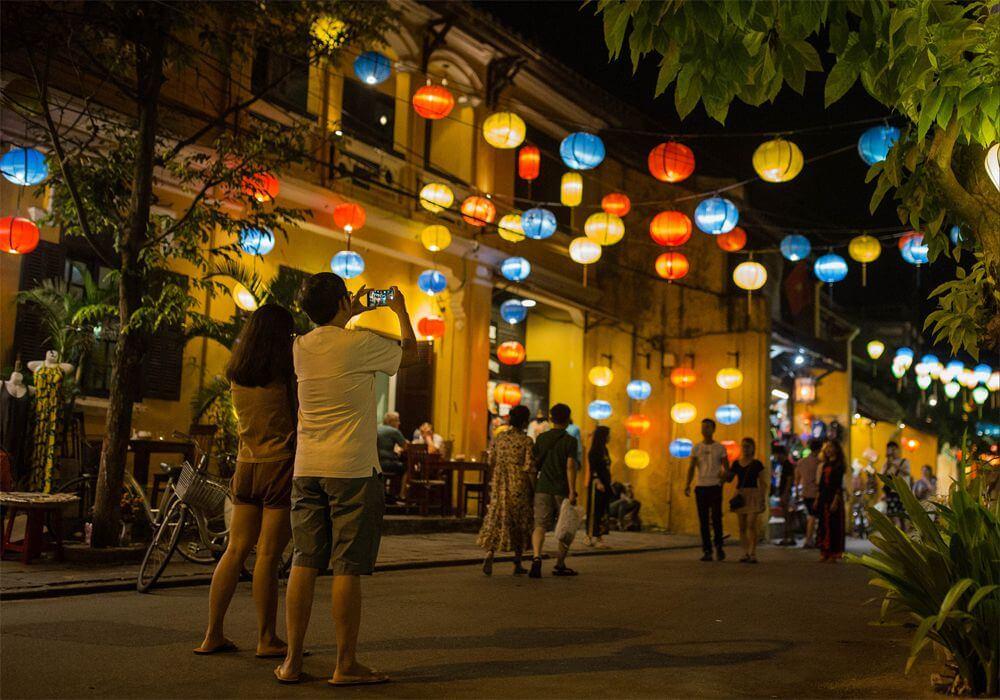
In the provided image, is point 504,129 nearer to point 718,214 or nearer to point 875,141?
point 718,214

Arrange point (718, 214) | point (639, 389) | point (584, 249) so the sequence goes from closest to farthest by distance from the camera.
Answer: point (718, 214) < point (584, 249) < point (639, 389)

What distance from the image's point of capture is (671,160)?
14.4 metres

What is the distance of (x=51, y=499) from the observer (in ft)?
30.2

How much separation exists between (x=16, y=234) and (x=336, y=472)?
7636mm

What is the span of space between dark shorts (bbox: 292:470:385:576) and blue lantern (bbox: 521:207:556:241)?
38.1 ft

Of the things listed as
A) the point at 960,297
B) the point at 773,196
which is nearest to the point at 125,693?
the point at 960,297

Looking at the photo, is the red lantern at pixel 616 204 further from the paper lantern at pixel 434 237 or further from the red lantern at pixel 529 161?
the paper lantern at pixel 434 237

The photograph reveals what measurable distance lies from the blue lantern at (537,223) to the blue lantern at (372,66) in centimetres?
345

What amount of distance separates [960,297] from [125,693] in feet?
16.3

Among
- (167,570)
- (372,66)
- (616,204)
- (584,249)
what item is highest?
(372,66)

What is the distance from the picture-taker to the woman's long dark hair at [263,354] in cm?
551

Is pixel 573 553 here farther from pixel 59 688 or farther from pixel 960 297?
pixel 59 688

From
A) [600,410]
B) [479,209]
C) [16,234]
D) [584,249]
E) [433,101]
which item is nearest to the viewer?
[16,234]

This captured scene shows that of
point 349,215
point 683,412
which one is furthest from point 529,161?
point 683,412
